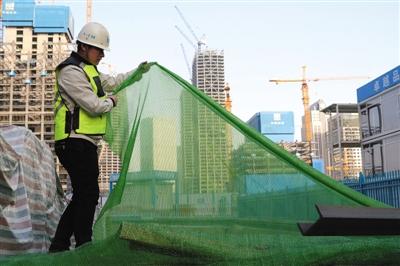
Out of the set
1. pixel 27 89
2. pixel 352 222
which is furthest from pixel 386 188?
pixel 27 89

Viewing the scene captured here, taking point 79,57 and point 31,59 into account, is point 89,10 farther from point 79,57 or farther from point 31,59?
point 79,57

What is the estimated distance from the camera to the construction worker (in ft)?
9.71

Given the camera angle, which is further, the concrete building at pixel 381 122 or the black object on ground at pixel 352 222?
the concrete building at pixel 381 122

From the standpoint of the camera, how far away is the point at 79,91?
9.70ft

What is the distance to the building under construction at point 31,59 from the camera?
89.1 meters

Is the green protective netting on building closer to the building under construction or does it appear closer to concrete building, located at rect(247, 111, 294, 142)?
the building under construction

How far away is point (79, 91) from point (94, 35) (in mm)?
446

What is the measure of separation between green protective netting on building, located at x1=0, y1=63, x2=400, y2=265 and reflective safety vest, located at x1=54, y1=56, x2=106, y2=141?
21cm

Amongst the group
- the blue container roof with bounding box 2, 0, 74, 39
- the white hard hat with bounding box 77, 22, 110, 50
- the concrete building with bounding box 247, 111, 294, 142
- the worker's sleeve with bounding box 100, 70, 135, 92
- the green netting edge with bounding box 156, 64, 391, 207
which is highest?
the blue container roof with bounding box 2, 0, 74, 39

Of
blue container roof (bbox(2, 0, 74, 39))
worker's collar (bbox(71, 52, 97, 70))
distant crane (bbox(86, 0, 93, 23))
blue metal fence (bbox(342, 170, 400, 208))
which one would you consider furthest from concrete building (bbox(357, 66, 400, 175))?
distant crane (bbox(86, 0, 93, 23))

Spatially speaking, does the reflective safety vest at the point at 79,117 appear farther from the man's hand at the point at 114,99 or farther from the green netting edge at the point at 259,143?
the green netting edge at the point at 259,143

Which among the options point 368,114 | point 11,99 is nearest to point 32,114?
point 11,99

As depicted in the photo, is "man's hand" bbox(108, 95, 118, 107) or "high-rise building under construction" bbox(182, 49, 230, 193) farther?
"man's hand" bbox(108, 95, 118, 107)

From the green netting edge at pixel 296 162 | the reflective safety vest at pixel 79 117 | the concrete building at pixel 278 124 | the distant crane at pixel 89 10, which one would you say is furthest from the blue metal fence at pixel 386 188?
the distant crane at pixel 89 10
